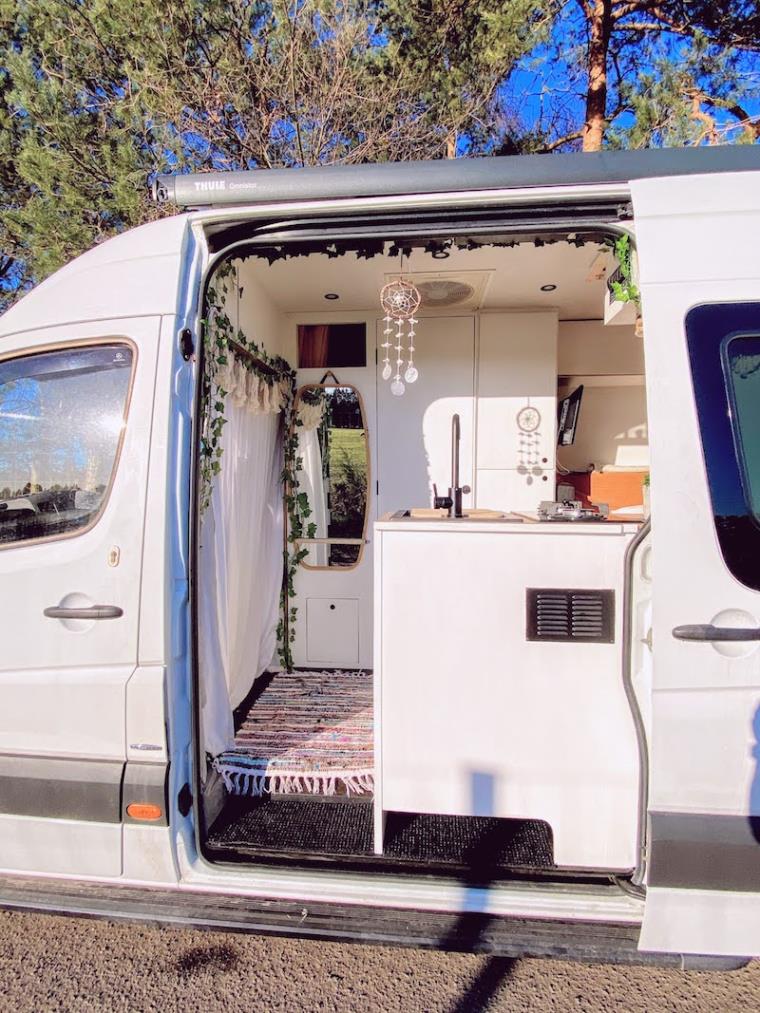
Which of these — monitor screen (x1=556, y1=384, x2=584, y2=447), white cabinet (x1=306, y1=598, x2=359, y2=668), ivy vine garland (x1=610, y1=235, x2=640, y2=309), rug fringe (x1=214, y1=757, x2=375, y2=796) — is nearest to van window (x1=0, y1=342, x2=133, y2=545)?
rug fringe (x1=214, y1=757, x2=375, y2=796)

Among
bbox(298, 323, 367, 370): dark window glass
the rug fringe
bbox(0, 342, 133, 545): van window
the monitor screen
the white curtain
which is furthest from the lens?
the monitor screen

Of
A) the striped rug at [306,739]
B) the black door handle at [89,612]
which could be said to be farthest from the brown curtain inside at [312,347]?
the black door handle at [89,612]

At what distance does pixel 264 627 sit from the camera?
358 centimetres

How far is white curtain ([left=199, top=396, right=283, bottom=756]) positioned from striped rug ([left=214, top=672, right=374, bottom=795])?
6.6 inches

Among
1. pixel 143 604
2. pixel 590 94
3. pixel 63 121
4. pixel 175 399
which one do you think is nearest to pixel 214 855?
pixel 143 604

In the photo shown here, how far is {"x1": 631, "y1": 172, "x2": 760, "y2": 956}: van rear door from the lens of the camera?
142 cm

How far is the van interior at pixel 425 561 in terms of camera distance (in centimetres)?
174

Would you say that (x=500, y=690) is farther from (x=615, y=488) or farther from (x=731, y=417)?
(x=615, y=488)

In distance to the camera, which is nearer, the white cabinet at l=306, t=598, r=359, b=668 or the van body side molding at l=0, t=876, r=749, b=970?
the van body side molding at l=0, t=876, r=749, b=970

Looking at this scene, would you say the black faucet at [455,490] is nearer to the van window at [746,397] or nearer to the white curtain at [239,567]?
the van window at [746,397]

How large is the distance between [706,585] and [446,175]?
4.95ft

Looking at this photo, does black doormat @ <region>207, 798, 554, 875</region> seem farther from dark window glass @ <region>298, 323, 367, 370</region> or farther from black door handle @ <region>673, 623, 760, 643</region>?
dark window glass @ <region>298, 323, 367, 370</region>

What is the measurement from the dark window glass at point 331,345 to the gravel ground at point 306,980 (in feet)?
11.2

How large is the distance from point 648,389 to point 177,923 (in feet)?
7.29
